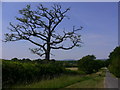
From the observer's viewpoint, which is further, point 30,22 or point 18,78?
point 30,22

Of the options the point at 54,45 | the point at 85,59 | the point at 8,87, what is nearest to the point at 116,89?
the point at 8,87

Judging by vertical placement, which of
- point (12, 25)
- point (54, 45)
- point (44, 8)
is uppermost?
point (44, 8)

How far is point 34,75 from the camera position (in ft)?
53.6

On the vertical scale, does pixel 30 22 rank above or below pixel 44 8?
below

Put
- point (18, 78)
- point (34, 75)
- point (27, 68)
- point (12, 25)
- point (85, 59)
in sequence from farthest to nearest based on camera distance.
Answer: point (85, 59)
point (12, 25)
point (34, 75)
point (27, 68)
point (18, 78)

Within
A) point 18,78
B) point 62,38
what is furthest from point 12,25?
point 18,78

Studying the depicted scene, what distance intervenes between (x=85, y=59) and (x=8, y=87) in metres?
34.5

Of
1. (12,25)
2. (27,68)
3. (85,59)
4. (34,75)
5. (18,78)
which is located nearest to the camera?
(18,78)

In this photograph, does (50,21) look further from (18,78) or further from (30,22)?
(18,78)

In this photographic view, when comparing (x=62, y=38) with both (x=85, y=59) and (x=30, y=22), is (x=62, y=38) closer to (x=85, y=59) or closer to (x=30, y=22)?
(x=30, y=22)

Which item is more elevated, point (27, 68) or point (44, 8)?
point (44, 8)

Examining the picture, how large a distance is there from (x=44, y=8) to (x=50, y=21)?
6.50 feet

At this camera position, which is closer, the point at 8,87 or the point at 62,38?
the point at 8,87

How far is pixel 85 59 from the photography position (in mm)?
45375
